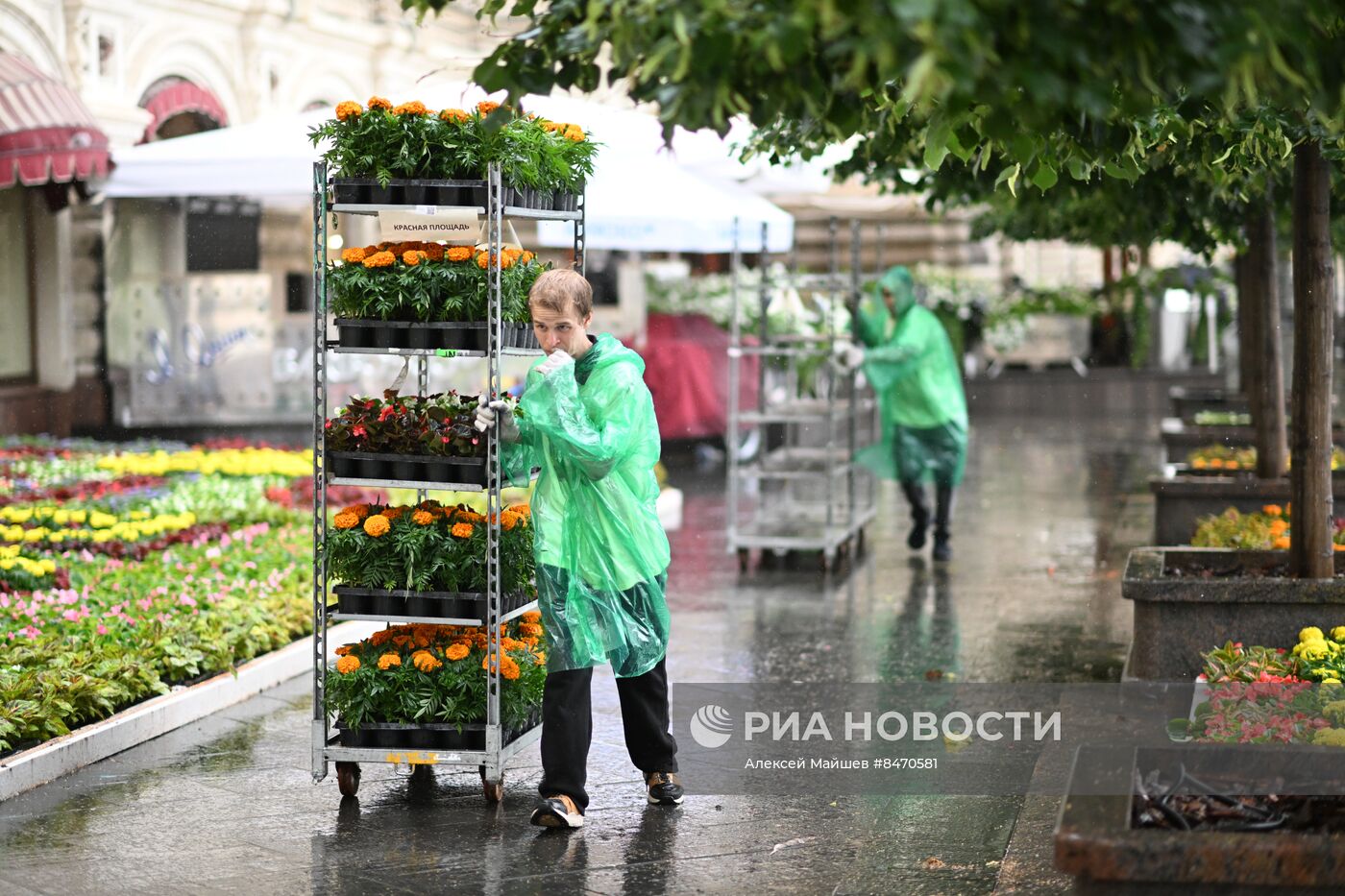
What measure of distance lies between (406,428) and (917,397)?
6756 mm

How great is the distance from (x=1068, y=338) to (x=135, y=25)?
15433 mm

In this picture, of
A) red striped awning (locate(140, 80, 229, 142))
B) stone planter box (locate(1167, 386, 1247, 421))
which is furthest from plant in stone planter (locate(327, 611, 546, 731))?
stone planter box (locate(1167, 386, 1247, 421))

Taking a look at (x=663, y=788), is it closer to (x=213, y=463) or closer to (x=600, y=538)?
(x=600, y=538)

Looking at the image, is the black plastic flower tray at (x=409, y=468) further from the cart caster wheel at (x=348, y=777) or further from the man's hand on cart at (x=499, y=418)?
the cart caster wheel at (x=348, y=777)

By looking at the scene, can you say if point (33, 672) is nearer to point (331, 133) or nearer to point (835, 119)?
point (331, 133)

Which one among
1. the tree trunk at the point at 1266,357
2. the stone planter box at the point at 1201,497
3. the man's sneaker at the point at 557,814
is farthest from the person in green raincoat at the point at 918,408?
the man's sneaker at the point at 557,814

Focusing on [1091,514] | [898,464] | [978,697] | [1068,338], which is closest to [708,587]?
[898,464]

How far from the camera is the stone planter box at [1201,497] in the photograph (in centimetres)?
1036

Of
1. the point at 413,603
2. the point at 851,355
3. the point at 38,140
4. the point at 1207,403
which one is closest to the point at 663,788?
the point at 413,603

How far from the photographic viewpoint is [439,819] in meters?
5.93

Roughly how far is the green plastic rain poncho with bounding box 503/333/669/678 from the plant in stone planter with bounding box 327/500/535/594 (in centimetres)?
34

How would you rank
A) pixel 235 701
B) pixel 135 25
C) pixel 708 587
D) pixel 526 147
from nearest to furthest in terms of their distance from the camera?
pixel 526 147, pixel 235 701, pixel 708 587, pixel 135 25

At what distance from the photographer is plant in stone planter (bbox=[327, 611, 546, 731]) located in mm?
6074

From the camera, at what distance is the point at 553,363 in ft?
18.3
